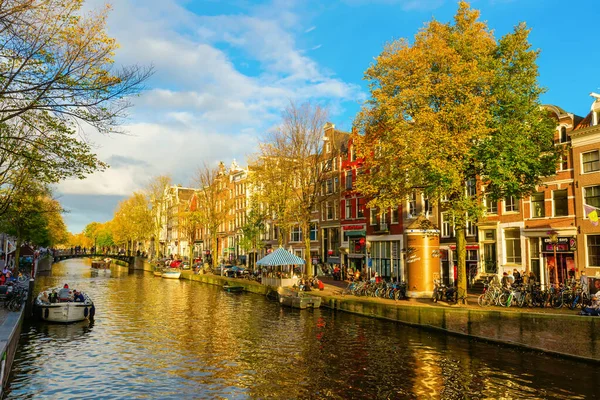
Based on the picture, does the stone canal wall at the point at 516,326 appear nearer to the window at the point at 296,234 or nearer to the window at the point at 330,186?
the window at the point at 330,186

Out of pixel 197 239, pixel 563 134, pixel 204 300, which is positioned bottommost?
pixel 204 300

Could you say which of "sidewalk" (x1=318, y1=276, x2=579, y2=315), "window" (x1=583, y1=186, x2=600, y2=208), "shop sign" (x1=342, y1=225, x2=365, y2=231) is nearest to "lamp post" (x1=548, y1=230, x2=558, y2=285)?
"window" (x1=583, y1=186, x2=600, y2=208)

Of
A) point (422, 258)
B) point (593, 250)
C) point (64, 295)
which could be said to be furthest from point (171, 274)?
point (593, 250)

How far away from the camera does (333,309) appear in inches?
1411

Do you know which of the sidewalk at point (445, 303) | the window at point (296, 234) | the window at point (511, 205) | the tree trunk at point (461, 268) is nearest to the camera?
the sidewalk at point (445, 303)

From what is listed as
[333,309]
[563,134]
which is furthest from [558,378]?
[563,134]

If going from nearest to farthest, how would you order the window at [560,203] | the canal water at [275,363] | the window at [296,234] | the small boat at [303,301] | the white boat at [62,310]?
the canal water at [275,363] < the white boat at [62,310] < the window at [560,203] < the small boat at [303,301] < the window at [296,234]

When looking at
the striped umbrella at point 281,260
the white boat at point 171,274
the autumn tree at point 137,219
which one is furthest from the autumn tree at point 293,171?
the autumn tree at point 137,219

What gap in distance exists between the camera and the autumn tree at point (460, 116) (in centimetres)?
2631

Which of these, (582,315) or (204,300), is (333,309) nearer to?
(204,300)

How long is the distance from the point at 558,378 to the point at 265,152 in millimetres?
34370

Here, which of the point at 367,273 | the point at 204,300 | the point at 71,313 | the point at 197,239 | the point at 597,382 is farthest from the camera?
the point at 197,239

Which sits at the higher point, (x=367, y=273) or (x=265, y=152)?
(x=265, y=152)

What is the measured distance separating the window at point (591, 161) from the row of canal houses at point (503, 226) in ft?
0.20
